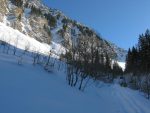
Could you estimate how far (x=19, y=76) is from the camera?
45.5 ft

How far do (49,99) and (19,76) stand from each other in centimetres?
223

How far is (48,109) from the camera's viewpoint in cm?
1086

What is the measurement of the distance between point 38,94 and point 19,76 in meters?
1.84

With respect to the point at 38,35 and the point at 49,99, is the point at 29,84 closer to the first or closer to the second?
the point at 49,99

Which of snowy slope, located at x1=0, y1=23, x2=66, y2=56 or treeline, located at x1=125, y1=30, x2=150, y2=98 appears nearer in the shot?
snowy slope, located at x1=0, y1=23, x2=66, y2=56

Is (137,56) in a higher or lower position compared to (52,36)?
lower

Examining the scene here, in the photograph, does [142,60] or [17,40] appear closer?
[17,40]

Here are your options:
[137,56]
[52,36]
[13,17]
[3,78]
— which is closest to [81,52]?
[3,78]

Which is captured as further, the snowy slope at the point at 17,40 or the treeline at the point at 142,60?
the treeline at the point at 142,60

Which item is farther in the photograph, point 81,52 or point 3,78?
point 81,52

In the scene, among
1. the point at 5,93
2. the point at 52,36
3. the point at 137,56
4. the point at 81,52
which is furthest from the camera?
the point at 52,36

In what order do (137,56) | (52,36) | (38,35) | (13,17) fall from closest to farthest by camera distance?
(137,56) → (13,17) → (38,35) → (52,36)

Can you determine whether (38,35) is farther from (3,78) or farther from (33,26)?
(3,78)

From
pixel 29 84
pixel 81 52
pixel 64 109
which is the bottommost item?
pixel 64 109
